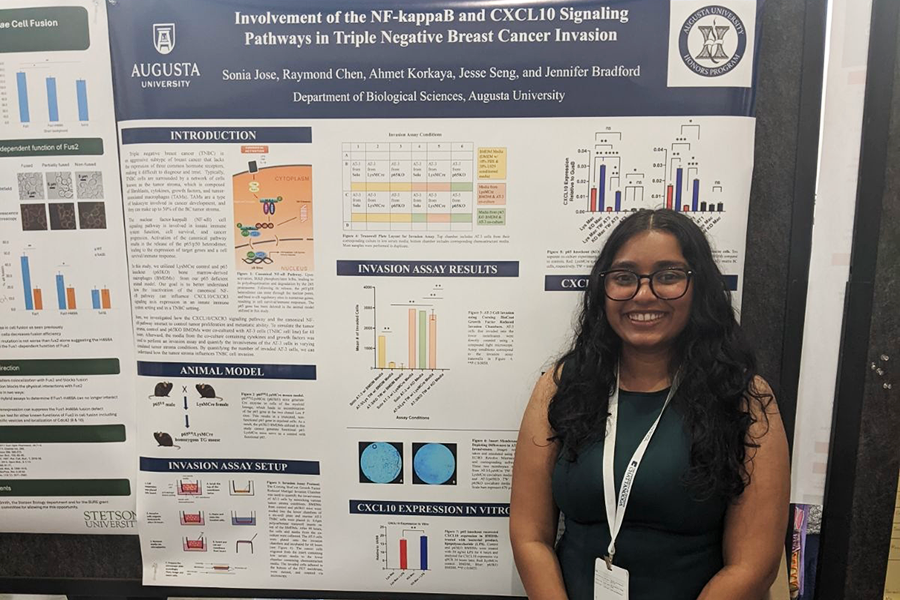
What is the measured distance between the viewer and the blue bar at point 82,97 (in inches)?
46.6

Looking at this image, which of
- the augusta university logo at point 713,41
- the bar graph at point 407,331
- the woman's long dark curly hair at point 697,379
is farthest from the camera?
the bar graph at point 407,331

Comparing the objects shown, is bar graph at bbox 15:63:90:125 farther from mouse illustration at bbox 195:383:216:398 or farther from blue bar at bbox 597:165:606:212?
blue bar at bbox 597:165:606:212

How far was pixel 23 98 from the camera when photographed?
1.19 metres

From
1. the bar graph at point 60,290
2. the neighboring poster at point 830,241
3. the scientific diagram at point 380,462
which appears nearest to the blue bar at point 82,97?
the bar graph at point 60,290

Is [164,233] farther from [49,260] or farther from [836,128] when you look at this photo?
[836,128]

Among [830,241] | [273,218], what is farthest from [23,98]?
[830,241]

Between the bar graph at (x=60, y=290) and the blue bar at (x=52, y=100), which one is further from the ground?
the blue bar at (x=52, y=100)

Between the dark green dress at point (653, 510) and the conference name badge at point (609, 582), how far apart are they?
0.05 feet

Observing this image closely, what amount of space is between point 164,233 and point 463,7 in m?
0.72

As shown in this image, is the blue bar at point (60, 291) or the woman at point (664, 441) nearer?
the woman at point (664, 441)

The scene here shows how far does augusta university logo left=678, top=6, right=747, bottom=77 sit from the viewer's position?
1067 mm

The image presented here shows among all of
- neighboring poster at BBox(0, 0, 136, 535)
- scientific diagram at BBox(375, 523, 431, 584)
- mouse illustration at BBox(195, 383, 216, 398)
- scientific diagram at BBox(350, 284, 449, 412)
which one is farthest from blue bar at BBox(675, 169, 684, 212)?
neighboring poster at BBox(0, 0, 136, 535)

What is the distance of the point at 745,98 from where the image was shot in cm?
108

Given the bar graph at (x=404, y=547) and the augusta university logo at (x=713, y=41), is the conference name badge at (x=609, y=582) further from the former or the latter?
the augusta university logo at (x=713, y=41)
